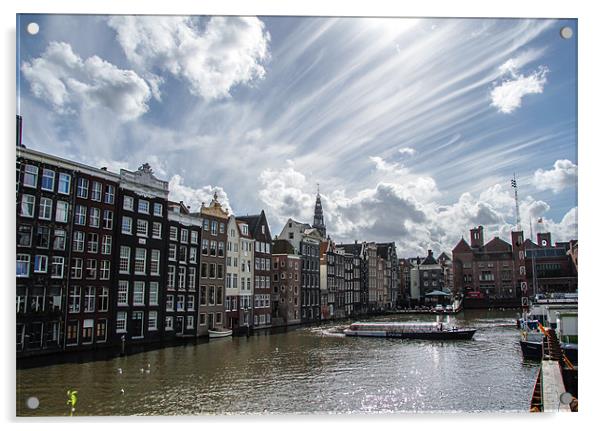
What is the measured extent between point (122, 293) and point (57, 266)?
204 inches

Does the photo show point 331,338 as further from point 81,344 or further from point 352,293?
point 352,293

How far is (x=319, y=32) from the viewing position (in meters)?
14.0

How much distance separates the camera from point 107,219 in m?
26.2

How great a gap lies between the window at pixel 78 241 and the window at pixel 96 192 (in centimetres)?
223

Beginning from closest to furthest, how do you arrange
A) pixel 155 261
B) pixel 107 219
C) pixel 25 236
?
pixel 25 236 < pixel 107 219 < pixel 155 261

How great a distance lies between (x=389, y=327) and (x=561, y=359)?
20.1 m

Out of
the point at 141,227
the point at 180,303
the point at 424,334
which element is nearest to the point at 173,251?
the point at 180,303

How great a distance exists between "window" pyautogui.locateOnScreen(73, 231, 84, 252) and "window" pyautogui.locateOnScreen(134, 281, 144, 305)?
15.6 ft

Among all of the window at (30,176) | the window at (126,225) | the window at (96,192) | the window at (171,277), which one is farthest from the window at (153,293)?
the window at (30,176)

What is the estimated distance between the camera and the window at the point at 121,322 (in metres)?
26.1

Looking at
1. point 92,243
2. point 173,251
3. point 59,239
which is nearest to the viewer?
point 59,239

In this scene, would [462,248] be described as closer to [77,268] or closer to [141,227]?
[141,227]

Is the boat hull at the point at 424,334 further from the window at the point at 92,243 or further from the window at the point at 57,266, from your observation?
the window at the point at 57,266

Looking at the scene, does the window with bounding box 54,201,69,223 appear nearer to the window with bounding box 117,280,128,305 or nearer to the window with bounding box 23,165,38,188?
the window with bounding box 23,165,38,188
